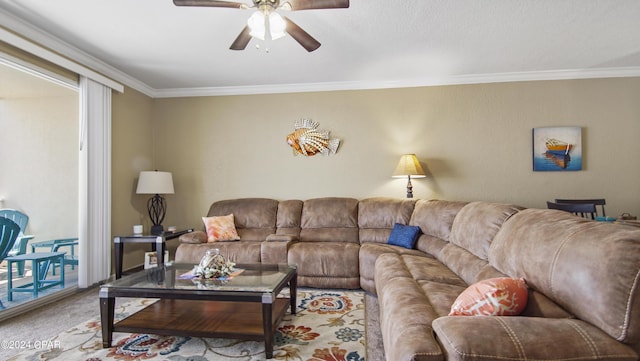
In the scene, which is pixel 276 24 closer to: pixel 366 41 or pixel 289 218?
pixel 366 41

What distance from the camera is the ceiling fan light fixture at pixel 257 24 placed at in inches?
84.8

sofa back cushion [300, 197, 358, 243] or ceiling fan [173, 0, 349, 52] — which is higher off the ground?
ceiling fan [173, 0, 349, 52]

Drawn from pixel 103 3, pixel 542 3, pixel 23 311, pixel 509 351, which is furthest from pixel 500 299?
pixel 23 311

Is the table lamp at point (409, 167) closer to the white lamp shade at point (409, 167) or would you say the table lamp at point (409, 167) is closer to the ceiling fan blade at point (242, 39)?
the white lamp shade at point (409, 167)

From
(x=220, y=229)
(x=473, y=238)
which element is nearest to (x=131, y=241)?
(x=220, y=229)

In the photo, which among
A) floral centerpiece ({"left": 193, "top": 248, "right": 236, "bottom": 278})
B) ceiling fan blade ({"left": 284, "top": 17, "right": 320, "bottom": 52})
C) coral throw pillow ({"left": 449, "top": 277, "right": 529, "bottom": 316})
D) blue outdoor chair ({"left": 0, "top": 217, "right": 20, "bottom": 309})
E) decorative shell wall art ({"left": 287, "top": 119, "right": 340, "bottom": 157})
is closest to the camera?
coral throw pillow ({"left": 449, "top": 277, "right": 529, "bottom": 316})

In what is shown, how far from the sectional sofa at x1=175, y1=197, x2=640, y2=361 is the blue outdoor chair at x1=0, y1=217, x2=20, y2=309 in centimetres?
142

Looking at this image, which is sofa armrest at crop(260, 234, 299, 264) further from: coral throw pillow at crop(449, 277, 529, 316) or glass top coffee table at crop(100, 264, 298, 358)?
coral throw pillow at crop(449, 277, 529, 316)

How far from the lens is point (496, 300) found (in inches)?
52.7

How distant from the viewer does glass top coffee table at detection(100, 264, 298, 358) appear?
2.04 metres

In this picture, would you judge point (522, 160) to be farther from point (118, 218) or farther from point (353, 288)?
point (118, 218)

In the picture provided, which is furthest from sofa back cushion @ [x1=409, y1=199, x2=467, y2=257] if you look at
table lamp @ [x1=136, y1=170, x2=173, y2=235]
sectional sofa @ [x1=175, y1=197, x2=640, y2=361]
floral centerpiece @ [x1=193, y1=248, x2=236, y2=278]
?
table lamp @ [x1=136, y1=170, x2=173, y2=235]

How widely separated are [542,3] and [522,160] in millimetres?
2155

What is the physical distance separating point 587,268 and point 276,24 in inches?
83.4
